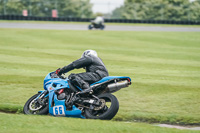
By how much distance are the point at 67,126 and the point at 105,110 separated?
1.04 metres

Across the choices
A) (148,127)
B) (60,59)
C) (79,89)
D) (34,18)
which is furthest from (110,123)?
(34,18)

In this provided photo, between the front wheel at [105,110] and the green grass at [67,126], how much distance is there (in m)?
0.27

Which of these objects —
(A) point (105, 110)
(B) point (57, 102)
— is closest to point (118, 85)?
(A) point (105, 110)

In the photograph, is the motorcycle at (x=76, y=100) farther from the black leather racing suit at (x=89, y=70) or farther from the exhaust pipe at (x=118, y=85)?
the black leather racing suit at (x=89, y=70)

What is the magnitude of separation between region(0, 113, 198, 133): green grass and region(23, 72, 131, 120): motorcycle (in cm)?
41

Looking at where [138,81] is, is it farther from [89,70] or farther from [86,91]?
[86,91]

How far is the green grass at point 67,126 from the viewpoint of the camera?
6.06m

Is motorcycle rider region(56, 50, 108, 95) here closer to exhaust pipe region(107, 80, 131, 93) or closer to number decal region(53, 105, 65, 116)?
exhaust pipe region(107, 80, 131, 93)

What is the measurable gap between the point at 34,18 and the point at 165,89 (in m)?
35.7

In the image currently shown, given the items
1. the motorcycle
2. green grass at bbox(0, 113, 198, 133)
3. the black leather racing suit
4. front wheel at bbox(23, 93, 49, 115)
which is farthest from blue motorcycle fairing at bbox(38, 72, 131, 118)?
green grass at bbox(0, 113, 198, 133)

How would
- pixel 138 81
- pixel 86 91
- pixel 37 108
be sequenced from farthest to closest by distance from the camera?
pixel 138 81 < pixel 37 108 < pixel 86 91

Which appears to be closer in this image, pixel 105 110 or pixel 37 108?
pixel 105 110

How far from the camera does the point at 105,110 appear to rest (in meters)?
6.99

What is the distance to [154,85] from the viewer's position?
37.2 ft
